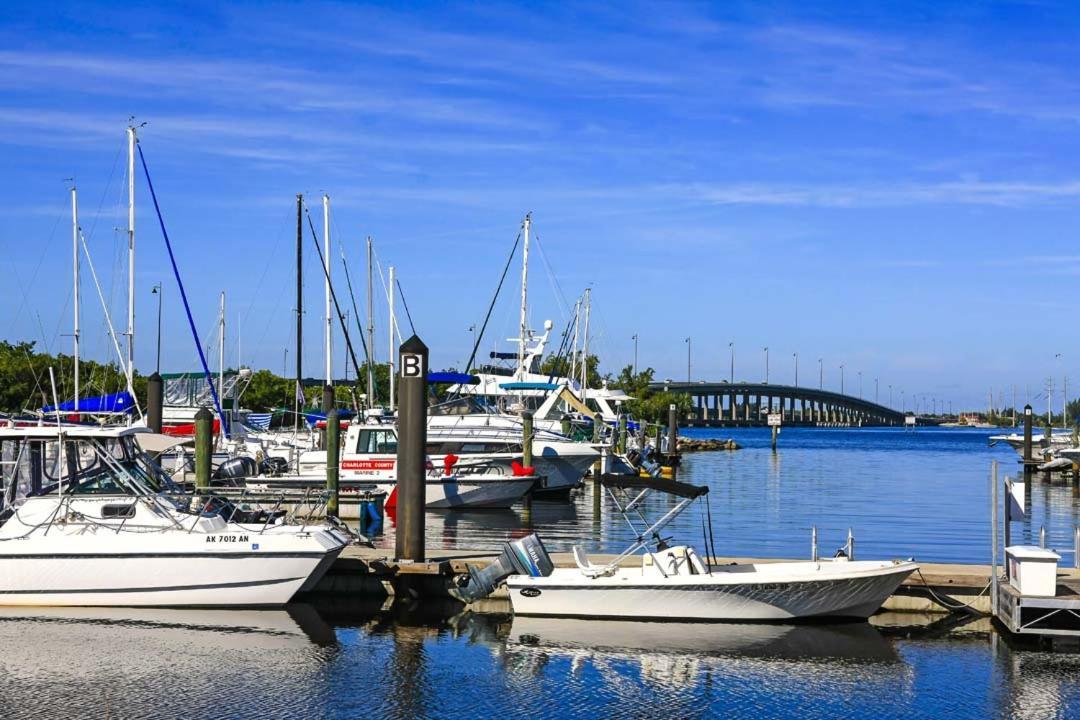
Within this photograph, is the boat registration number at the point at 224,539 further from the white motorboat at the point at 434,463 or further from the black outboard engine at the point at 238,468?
the black outboard engine at the point at 238,468

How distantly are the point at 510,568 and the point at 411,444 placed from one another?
2.47 m

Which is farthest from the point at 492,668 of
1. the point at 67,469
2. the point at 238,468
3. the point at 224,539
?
the point at 238,468

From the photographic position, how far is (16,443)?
20469 millimetres

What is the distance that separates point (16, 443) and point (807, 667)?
12470 millimetres

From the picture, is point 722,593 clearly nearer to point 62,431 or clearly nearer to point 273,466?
point 62,431

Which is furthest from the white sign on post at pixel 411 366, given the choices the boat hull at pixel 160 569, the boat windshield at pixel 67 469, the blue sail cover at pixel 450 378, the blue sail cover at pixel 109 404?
the blue sail cover at pixel 450 378

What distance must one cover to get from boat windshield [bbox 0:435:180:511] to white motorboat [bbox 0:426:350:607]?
6cm

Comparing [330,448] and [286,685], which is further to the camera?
[330,448]

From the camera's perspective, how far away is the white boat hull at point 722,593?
1827 cm

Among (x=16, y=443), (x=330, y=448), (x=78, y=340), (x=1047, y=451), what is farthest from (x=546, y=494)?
(x=1047, y=451)

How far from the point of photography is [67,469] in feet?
66.7

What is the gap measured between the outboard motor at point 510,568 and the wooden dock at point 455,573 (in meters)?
0.46

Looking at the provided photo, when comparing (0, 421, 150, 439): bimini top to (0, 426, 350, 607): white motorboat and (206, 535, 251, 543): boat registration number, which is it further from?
(206, 535, 251, 543): boat registration number

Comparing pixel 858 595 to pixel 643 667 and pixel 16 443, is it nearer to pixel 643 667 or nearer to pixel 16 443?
pixel 643 667
